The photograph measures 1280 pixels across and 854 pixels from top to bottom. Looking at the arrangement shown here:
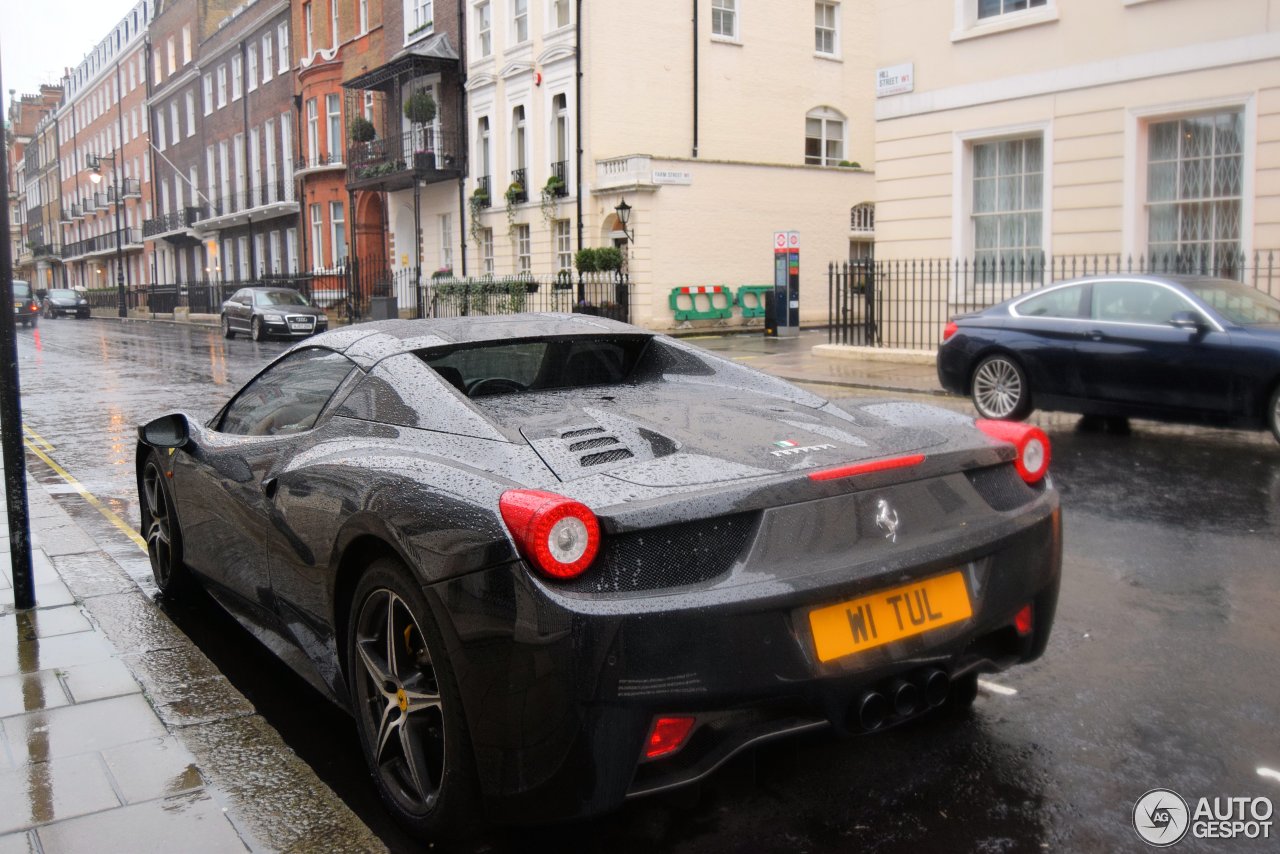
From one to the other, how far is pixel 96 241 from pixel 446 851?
8713 cm

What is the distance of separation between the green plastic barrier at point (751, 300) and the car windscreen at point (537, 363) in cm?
2626

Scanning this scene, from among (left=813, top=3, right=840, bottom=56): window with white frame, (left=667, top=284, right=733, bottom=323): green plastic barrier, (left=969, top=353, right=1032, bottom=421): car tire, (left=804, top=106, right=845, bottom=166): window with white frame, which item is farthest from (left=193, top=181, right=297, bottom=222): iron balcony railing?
(left=969, top=353, right=1032, bottom=421): car tire

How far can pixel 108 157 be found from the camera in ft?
251

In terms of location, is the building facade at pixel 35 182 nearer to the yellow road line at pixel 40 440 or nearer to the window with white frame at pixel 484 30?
the window with white frame at pixel 484 30

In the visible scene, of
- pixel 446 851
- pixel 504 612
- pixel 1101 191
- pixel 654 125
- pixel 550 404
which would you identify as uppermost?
pixel 654 125

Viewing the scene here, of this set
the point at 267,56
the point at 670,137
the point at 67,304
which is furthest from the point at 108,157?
the point at 670,137

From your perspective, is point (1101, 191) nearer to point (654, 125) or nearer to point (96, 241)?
point (654, 125)

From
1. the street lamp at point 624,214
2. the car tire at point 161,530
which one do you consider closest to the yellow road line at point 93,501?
the car tire at point 161,530

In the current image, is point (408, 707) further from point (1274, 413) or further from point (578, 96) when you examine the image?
point (578, 96)

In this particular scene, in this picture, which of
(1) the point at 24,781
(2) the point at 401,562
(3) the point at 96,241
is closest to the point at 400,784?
(2) the point at 401,562

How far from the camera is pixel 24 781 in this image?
327 centimetres

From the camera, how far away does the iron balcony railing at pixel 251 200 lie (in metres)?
47.6

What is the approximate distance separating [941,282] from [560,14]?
16.4m

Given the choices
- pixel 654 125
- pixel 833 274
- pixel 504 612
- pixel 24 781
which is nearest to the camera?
pixel 504 612
